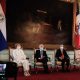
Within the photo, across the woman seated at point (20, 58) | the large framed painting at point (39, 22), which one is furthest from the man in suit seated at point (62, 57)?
the woman seated at point (20, 58)

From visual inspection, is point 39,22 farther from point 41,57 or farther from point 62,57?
point 62,57

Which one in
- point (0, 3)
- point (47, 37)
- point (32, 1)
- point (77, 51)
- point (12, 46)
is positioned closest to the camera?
point (0, 3)

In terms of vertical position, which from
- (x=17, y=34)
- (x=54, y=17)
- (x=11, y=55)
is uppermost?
(x=54, y=17)

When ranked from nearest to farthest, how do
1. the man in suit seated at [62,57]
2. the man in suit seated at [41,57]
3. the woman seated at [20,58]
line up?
1. the woman seated at [20,58]
2. the man in suit seated at [41,57]
3. the man in suit seated at [62,57]

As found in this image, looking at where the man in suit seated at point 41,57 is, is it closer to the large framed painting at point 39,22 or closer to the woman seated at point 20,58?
the large framed painting at point 39,22

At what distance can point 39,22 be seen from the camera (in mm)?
12102

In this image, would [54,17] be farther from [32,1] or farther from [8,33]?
[8,33]

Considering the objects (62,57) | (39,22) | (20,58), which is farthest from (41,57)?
(39,22)

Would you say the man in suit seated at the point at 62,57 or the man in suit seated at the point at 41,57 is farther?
the man in suit seated at the point at 62,57

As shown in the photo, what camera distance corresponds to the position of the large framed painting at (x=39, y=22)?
11.0 meters

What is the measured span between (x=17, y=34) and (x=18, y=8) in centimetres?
107

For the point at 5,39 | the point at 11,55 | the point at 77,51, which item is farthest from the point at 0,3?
the point at 77,51

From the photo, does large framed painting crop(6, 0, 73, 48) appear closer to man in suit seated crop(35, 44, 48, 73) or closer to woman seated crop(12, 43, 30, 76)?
woman seated crop(12, 43, 30, 76)

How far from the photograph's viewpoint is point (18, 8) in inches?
438
